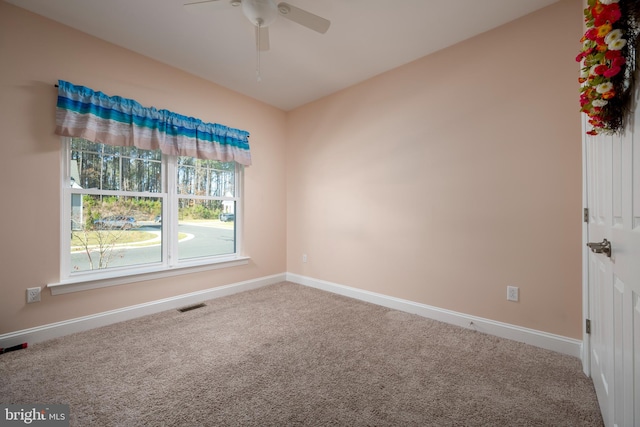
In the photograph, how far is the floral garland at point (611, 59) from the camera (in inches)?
33.5

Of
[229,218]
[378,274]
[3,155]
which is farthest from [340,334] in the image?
[3,155]

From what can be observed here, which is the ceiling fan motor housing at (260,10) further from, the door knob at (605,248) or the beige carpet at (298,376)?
the beige carpet at (298,376)

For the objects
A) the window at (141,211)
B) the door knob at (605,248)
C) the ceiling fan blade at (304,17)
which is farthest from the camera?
the window at (141,211)

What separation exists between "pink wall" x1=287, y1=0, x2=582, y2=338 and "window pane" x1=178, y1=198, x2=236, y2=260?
4.65ft

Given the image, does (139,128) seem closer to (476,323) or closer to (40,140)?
(40,140)

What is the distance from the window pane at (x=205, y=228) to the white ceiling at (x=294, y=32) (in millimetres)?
1602

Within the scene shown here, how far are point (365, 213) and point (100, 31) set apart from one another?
3.18 m

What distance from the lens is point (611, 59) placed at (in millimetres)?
897

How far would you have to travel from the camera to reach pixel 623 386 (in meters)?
1.01

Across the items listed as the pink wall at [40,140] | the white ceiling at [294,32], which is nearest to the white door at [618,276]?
the white ceiling at [294,32]

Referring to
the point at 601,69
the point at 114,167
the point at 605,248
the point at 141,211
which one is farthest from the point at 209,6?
the point at 605,248

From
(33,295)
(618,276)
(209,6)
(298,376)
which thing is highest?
(209,6)

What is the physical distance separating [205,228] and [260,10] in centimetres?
248

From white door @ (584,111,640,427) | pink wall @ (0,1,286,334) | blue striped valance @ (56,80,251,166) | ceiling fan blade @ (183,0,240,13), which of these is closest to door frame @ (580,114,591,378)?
white door @ (584,111,640,427)
